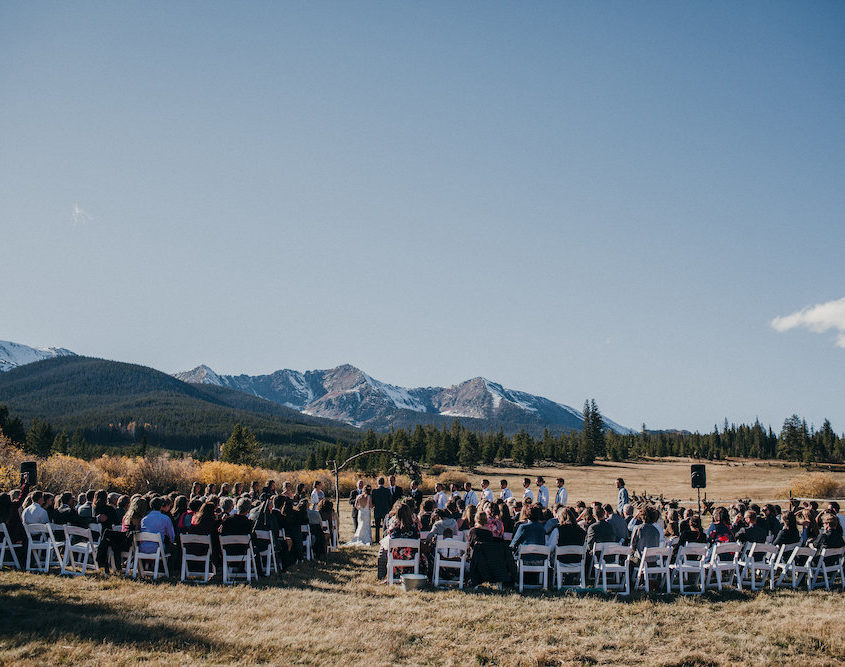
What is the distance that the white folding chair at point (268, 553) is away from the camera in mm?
12508

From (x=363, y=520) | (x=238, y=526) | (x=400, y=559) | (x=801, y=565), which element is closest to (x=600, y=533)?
(x=400, y=559)

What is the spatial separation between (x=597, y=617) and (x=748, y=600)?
3.50 metres

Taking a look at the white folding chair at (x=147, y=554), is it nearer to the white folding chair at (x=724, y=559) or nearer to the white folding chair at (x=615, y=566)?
the white folding chair at (x=615, y=566)

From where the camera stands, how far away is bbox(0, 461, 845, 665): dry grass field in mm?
7383

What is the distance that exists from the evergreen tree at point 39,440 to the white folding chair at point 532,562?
8888cm

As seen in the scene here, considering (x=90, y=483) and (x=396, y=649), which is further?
(x=90, y=483)

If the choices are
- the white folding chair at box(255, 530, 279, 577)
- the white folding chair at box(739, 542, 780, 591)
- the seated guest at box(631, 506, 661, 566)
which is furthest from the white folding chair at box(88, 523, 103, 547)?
the white folding chair at box(739, 542, 780, 591)

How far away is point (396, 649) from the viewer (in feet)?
25.3

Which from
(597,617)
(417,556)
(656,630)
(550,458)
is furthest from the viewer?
(550,458)

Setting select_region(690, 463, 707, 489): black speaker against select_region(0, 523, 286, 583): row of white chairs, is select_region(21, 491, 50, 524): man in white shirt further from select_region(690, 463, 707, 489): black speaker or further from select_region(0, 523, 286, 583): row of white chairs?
select_region(690, 463, 707, 489): black speaker

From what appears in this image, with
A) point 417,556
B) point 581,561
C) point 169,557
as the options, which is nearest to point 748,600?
point 581,561

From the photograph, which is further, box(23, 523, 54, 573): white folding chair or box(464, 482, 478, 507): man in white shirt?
box(464, 482, 478, 507): man in white shirt

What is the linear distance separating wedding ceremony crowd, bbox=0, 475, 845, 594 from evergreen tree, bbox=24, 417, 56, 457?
8350cm

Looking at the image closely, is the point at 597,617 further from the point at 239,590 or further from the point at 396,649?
the point at 239,590
